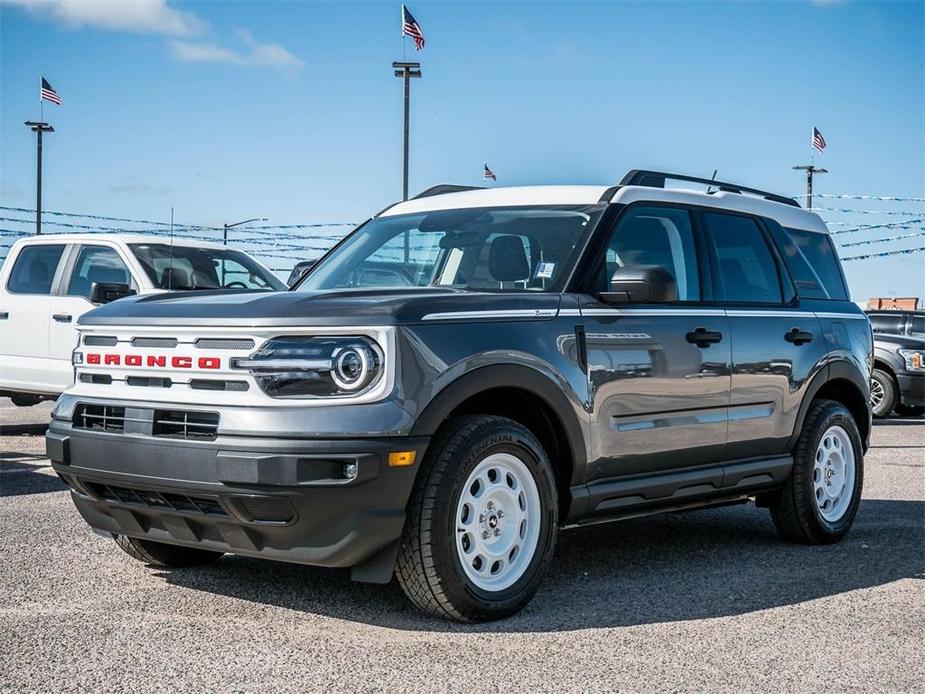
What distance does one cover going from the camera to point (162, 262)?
11555 millimetres

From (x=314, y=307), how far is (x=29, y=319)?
7791 millimetres

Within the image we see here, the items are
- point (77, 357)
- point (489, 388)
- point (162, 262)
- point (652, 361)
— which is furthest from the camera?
point (162, 262)

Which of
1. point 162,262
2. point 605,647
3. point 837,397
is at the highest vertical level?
point 162,262

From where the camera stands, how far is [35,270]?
39.6 ft

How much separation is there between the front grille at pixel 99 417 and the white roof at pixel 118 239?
20.7 feet

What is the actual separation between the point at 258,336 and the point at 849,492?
4307 mm

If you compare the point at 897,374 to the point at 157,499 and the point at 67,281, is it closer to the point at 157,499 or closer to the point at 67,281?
the point at 67,281

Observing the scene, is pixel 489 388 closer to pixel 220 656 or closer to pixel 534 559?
pixel 534 559

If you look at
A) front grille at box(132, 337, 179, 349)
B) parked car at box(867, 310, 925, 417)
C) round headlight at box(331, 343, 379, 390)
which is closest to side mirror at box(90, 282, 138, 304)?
front grille at box(132, 337, 179, 349)

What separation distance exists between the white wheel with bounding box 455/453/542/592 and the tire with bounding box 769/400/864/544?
7.99 ft

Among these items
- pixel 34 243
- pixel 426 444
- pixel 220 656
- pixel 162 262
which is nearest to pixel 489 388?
pixel 426 444

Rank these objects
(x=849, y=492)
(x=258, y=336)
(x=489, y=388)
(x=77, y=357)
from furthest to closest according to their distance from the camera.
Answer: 1. (x=849, y=492)
2. (x=77, y=357)
3. (x=489, y=388)
4. (x=258, y=336)

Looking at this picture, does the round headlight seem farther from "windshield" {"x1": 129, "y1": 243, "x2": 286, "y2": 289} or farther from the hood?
"windshield" {"x1": 129, "y1": 243, "x2": 286, "y2": 289}

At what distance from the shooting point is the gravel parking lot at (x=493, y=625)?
14.0ft
